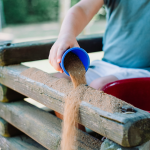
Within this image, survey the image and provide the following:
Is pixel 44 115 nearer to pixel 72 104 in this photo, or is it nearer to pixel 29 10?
pixel 72 104

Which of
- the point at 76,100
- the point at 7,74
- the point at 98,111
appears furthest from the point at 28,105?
the point at 98,111

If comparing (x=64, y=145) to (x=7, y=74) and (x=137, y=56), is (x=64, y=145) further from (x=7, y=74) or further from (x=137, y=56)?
(x=137, y=56)

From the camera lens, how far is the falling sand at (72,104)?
0.87 m

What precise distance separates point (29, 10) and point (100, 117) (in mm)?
14888

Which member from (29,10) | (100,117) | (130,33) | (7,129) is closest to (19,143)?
(7,129)

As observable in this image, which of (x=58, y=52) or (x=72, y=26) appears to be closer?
(x=58, y=52)

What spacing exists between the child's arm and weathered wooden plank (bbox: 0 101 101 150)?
1.17 feet

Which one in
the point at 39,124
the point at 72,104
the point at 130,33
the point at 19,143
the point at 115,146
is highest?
the point at 130,33

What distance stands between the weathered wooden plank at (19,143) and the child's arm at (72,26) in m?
0.72

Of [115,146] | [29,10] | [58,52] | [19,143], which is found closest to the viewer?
[115,146]

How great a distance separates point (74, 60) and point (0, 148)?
1.08 meters

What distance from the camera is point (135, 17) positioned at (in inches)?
64.3

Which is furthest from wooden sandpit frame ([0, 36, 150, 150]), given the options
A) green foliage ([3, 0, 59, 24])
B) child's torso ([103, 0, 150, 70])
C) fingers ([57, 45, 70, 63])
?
green foliage ([3, 0, 59, 24])

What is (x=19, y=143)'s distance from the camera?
1.54 m
